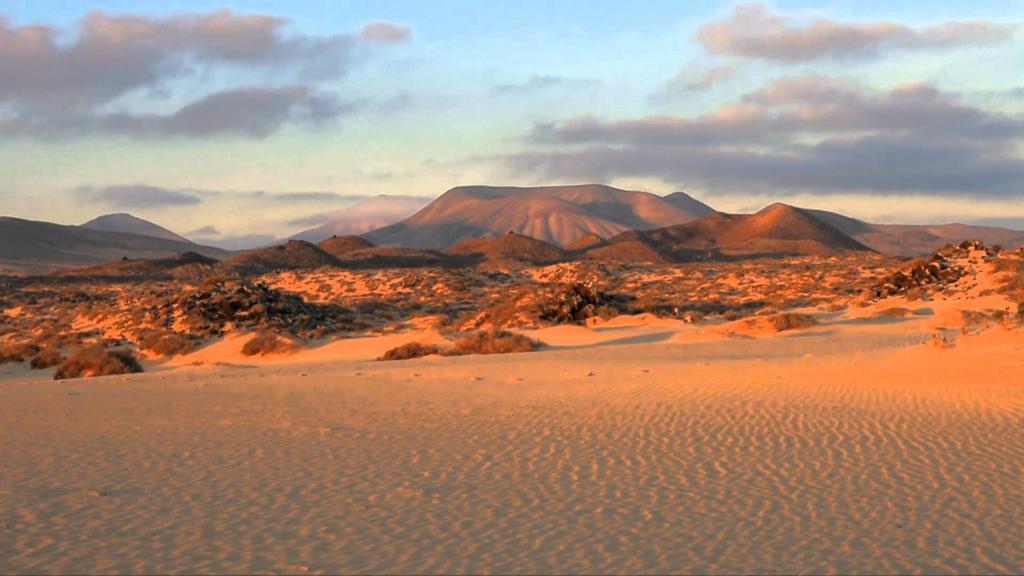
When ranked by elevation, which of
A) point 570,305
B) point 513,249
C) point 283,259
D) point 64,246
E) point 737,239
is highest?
point 64,246

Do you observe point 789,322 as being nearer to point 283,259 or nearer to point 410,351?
point 410,351

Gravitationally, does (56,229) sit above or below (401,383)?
above

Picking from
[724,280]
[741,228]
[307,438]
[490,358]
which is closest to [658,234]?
[741,228]

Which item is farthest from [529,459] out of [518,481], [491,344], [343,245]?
[343,245]

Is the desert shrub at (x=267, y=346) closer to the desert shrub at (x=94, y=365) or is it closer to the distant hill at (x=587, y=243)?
the desert shrub at (x=94, y=365)

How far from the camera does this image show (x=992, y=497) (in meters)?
7.71

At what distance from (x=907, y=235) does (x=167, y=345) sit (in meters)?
174

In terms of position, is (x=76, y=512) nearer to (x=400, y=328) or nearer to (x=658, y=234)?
(x=400, y=328)

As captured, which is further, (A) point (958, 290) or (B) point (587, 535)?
(A) point (958, 290)

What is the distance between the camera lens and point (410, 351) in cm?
2314

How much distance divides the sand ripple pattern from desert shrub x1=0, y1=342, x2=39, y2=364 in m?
10.5

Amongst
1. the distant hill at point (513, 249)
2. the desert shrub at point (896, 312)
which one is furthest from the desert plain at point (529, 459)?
the distant hill at point (513, 249)

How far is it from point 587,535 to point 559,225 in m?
178

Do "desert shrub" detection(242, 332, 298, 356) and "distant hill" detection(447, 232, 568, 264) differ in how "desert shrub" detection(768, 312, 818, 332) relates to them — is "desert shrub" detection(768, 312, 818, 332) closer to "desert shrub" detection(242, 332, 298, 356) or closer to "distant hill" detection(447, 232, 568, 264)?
"desert shrub" detection(242, 332, 298, 356)
